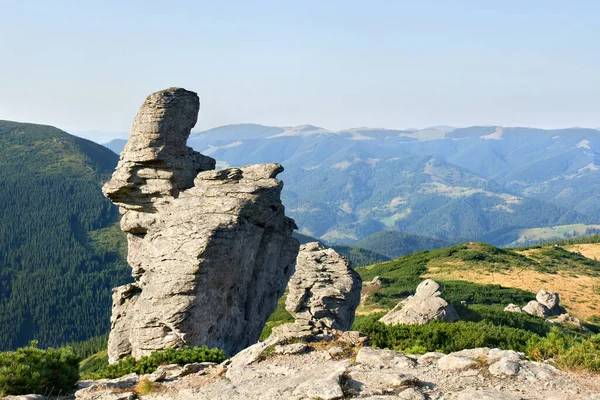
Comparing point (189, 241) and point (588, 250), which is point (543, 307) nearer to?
point (189, 241)

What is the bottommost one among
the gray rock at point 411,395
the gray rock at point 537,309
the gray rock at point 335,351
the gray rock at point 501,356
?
the gray rock at point 537,309

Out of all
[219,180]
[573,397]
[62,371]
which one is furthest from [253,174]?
[573,397]

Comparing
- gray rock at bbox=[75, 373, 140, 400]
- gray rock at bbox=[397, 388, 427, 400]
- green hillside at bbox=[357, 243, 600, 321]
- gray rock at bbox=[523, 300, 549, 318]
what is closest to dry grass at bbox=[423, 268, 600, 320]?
green hillside at bbox=[357, 243, 600, 321]

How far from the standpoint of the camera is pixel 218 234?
1061 inches

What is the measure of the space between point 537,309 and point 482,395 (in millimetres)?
48245

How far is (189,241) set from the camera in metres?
26.9

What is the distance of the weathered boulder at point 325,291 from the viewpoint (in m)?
44.0

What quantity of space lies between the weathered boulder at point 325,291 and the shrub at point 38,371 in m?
25.2

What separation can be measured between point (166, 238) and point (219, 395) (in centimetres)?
1301

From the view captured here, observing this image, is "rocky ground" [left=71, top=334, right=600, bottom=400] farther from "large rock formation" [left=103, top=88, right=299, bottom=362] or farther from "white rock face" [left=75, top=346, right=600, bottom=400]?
"large rock formation" [left=103, top=88, right=299, bottom=362]

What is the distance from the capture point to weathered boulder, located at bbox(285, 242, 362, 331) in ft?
144

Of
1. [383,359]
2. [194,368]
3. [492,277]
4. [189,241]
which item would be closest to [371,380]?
[383,359]

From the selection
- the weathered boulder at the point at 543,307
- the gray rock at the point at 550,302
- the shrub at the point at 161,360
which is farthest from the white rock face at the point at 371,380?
the gray rock at the point at 550,302

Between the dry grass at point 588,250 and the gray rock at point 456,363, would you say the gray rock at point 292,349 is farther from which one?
the dry grass at point 588,250
